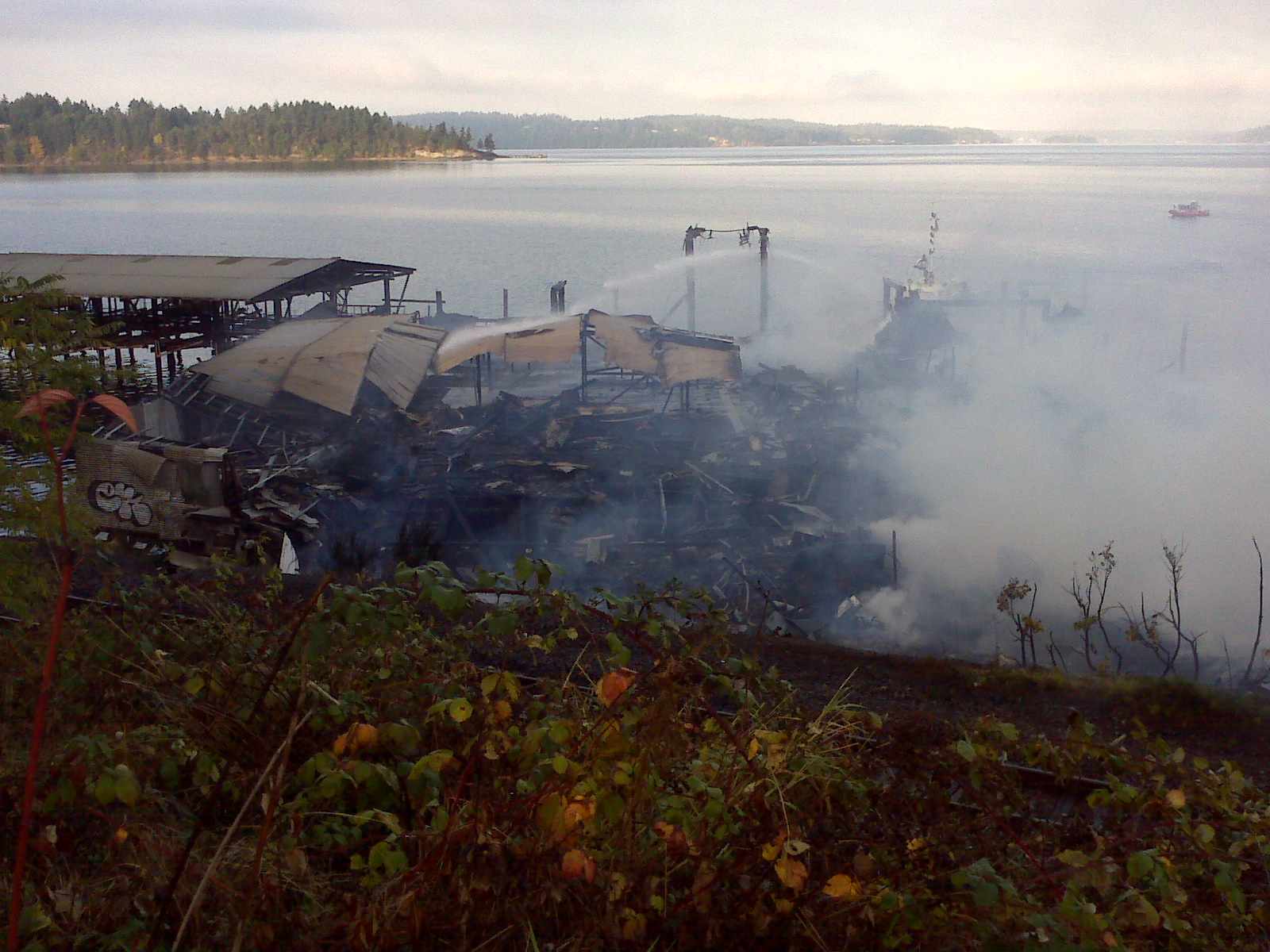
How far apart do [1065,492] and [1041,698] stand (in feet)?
44.6

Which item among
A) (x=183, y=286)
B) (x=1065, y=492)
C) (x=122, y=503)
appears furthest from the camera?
(x=183, y=286)

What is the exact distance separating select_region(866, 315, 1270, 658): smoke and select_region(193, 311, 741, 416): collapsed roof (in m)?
5.98

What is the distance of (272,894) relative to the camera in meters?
2.95

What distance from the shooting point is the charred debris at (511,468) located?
16.7 meters

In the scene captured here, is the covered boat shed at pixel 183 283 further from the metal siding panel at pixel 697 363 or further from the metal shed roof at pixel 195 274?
the metal siding panel at pixel 697 363

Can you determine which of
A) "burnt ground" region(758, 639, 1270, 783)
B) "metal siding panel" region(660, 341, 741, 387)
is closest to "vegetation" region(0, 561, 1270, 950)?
"burnt ground" region(758, 639, 1270, 783)

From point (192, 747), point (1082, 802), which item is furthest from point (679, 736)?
point (1082, 802)

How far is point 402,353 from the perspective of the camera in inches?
1061

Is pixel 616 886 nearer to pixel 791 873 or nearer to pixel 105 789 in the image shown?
pixel 791 873

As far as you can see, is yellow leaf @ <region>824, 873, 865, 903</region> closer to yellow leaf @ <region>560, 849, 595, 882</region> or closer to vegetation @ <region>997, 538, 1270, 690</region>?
yellow leaf @ <region>560, 849, 595, 882</region>

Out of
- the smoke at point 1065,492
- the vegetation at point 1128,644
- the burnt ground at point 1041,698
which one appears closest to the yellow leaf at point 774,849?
the burnt ground at point 1041,698

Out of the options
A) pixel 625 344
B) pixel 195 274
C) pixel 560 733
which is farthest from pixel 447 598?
pixel 195 274

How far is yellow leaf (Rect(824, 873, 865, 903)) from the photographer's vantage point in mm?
2949

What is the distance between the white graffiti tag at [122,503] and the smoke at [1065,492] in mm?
12371
